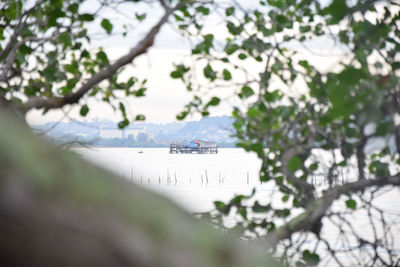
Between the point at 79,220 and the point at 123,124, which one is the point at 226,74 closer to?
the point at 123,124

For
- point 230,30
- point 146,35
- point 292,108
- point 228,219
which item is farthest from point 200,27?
point 228,219

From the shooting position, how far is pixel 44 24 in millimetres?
3146

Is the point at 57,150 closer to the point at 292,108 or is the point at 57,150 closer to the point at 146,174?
the point at 146,174

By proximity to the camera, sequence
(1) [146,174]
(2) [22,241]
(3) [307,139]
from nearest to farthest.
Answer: (2) [22,241]
(1) [146,174]
(3) [307,139]

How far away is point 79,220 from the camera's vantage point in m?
0.43

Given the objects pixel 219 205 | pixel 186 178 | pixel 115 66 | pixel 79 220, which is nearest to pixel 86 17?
pixel 115 66

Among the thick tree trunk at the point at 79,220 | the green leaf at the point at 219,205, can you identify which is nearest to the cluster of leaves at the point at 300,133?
the green leaf at the point at 219,205

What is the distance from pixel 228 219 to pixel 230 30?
1221mm

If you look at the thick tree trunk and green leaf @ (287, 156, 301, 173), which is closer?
the thick tree trunk

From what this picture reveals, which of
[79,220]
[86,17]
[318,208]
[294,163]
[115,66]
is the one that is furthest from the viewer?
[86,17]

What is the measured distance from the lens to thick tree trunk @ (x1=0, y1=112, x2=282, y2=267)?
1.36ft

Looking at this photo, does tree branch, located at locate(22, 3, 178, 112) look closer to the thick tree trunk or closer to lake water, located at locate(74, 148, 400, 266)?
lake water, located at locate(74, 148, 400, 266)

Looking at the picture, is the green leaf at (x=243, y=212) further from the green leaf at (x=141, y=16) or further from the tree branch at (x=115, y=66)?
the green leaf at (x=141, y=16)

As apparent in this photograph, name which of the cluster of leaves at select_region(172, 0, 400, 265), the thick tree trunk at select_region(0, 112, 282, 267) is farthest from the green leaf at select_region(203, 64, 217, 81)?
the thick tree trunk at select_region(0, 112, 282, 267)
